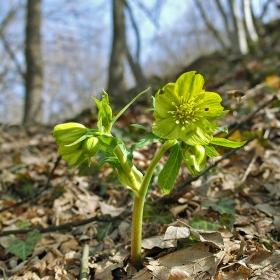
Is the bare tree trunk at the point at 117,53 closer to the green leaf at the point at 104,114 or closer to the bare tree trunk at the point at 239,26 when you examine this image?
the bare tree trunk at the point at 239,26

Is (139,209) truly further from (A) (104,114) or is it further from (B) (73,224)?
(B) (73,224)

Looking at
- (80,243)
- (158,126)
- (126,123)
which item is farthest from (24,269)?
(126,123)

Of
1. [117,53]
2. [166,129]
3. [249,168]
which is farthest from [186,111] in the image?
[117,53]

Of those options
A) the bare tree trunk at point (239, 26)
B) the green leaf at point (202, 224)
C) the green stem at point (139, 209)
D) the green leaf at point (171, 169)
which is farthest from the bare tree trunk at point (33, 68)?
the green leaf at point (171, 169)

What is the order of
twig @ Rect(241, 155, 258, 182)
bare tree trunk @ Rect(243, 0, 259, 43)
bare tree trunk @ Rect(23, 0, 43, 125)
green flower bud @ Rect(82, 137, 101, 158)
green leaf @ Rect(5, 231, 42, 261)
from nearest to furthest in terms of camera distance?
green flower bud @ Rect(82, 137, 101, 158), green leaf @ Rect(5, 231, 42, 261), twig @ Rect(241, 155, 258, 182), bare tree trunk @ Rect(23, 0, 43, 125), bare tree trunk @ Rect(243, 0, 259, 43)

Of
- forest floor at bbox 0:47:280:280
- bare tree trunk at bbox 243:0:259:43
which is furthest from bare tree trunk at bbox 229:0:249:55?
forest floor at bbox 0:47:280:280

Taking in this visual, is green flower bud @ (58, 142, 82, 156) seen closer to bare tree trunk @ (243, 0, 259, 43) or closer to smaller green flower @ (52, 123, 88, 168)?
smaller green flower @ (52, 123, 88, 168)
